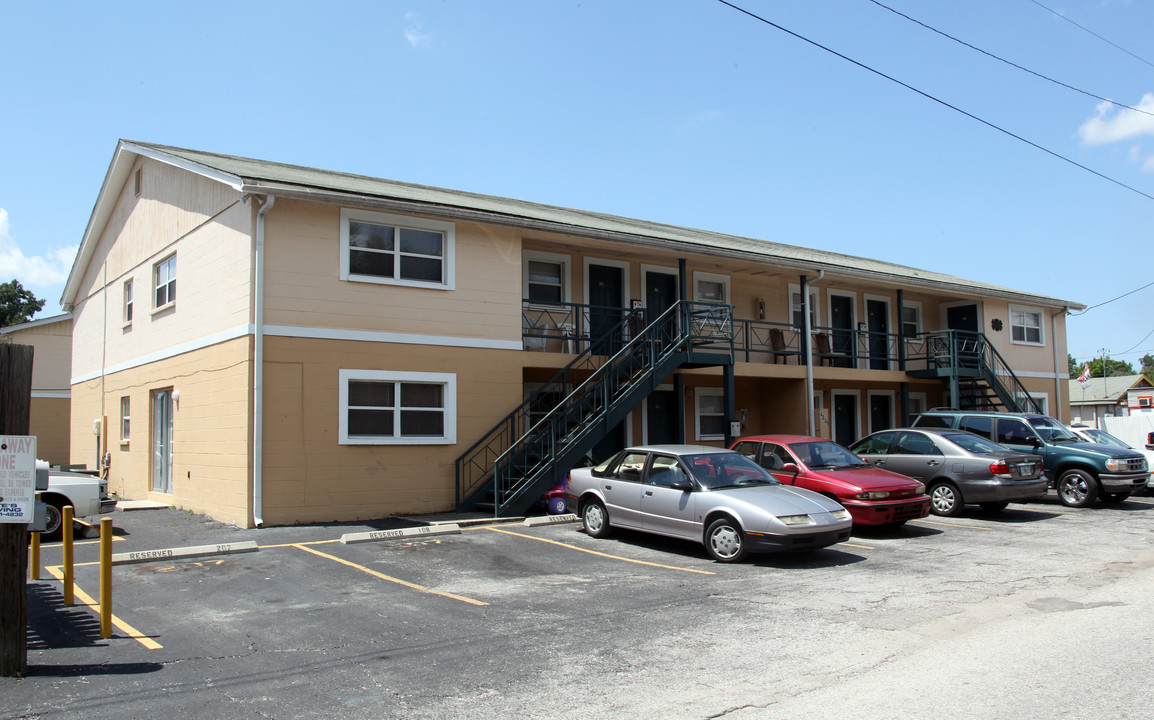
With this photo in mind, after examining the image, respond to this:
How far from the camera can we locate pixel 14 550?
5.73 m

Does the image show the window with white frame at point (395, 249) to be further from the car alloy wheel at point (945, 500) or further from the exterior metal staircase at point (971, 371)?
the exterior metal staircase at point (971, 371)

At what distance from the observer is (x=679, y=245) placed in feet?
54.9

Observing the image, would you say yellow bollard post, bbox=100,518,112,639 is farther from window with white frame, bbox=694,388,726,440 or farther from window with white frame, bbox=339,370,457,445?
window with white frame, bbox=694,388,726,440

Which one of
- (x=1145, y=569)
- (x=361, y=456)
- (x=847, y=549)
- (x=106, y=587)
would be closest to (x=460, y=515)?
(x=361, y=456)

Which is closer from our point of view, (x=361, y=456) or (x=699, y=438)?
(x=361, y=456)

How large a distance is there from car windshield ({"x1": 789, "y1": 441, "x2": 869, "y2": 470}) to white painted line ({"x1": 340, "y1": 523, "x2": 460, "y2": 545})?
563 centimetres

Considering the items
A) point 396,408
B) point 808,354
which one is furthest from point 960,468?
point 396,408

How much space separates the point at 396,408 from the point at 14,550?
8.35 metres

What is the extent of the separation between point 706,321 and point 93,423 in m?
15.7

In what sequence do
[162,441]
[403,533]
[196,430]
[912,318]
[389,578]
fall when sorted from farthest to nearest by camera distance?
1. [912,318]
2. [162,441]
3. [196,430]
4. [403,533]
5. [389,578]

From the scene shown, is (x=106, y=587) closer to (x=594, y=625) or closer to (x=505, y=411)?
(x=594, y=625)

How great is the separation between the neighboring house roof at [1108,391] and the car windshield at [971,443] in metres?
52.8

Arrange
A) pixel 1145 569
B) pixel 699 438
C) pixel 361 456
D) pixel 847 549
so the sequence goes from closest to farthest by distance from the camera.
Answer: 1. pixel 1145 569
2. pixel 847 549
3. pixel 361 456
4. pixel 699 438

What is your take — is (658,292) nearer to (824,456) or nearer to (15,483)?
(824,456)
